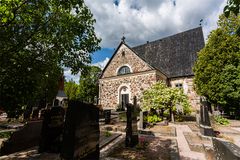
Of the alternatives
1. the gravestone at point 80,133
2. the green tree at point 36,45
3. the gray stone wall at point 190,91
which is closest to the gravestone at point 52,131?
the green tree at point 36,45

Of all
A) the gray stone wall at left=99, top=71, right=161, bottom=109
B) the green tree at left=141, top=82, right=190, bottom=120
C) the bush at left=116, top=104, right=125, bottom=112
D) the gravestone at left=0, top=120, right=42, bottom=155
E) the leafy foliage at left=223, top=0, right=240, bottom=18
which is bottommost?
the gravestone at left=0, top=120, right=42, bottom=155

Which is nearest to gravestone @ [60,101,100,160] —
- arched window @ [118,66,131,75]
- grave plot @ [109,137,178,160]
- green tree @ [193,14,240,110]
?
grave plot @ [109,137,178,160]

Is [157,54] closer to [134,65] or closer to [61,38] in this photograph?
[134,65]

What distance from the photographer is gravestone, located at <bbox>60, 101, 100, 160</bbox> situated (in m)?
3.15

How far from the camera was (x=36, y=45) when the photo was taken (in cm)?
543

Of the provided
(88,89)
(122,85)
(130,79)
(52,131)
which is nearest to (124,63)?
(130,79)

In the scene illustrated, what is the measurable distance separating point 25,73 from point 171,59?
2016 centimetres

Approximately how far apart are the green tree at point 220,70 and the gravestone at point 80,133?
12.5 meters

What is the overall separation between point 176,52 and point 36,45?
19993mm

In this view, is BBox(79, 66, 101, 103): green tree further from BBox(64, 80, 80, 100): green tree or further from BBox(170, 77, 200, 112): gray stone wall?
BBox(170, 77, 200, 112): gray stone wall

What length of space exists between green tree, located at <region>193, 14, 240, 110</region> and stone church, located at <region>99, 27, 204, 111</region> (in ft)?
11.5

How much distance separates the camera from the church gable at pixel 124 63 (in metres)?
18.7

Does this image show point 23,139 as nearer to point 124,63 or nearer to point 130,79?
point 130,79

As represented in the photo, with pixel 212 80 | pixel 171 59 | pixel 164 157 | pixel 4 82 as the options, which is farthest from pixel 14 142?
→ pixel 171 59
